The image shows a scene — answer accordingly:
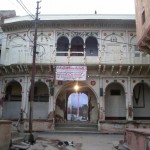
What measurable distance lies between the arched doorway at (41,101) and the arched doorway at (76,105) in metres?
1.11

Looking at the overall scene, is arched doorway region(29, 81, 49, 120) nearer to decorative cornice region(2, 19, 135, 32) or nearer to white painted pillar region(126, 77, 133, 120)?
decorative cornice region(2, 19, 135, 32)

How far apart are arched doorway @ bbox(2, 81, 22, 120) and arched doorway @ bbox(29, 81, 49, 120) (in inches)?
61.1

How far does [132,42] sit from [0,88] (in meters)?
12.7

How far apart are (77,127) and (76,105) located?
14.0 feet

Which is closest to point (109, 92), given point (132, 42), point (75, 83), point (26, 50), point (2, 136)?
point (75, 83)

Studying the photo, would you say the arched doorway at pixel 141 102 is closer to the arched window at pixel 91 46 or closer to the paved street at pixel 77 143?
the arched window at pixel 91 46

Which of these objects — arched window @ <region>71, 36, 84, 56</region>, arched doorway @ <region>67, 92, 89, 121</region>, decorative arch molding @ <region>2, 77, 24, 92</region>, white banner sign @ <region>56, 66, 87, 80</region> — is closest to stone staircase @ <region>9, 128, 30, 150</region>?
white banner sign @ <region>56, 66, 87, 80</region>

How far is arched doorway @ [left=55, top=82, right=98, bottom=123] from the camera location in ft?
80.5

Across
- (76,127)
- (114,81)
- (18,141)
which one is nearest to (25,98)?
(76,127)

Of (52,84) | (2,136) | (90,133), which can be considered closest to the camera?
(2,136)

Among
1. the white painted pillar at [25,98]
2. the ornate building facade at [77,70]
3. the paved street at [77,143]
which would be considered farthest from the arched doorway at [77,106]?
the paved street at [77,143]

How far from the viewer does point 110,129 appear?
869 inches

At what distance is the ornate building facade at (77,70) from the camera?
22875 millimetres

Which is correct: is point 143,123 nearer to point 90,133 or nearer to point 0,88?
point 90,133
